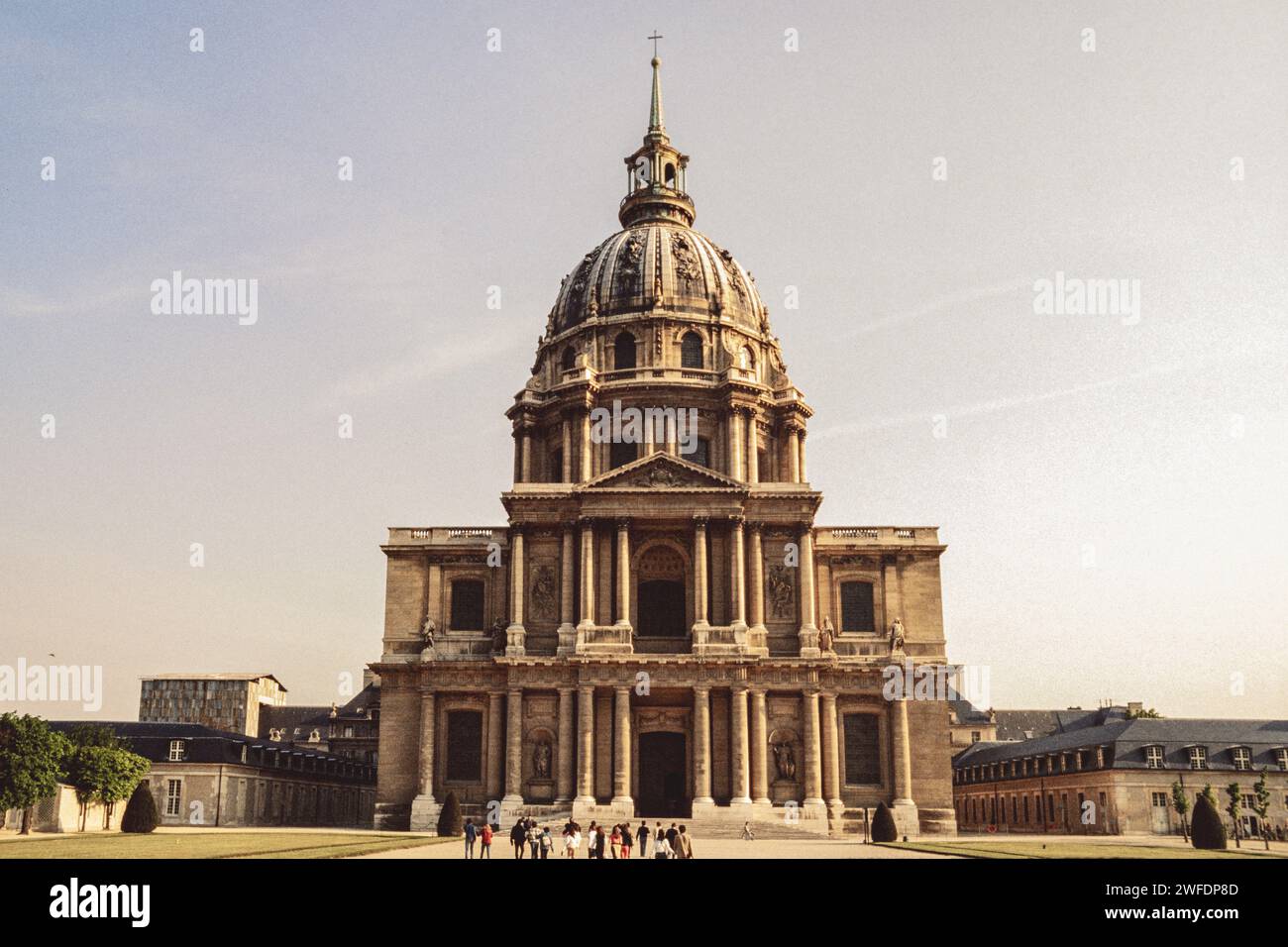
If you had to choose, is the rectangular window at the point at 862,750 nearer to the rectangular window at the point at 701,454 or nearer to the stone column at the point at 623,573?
the stone column at the point at 623,573

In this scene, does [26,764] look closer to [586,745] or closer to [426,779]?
[426,779]

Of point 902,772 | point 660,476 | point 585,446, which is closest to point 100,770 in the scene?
point 585,446

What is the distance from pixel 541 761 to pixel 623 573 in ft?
31.1

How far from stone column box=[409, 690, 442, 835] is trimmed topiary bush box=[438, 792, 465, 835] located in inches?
136

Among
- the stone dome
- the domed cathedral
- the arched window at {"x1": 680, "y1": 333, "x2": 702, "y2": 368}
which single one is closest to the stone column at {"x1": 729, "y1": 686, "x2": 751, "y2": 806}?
the domed cathedral

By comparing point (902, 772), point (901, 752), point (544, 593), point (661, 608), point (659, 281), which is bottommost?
point (902, 772)

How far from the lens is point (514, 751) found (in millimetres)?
56844

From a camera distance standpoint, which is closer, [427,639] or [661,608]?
[427,639]

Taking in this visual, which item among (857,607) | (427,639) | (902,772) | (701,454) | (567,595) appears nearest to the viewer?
(902,772)

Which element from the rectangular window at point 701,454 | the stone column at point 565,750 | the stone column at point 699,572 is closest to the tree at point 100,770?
the stone column at point 565,750

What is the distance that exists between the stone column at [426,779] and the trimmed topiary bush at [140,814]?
11.3 metres

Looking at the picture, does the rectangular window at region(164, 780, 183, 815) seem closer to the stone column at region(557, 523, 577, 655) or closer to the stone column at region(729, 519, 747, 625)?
the stone column at region(557, 523, 577, 655)

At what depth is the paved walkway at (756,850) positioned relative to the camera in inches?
1465
